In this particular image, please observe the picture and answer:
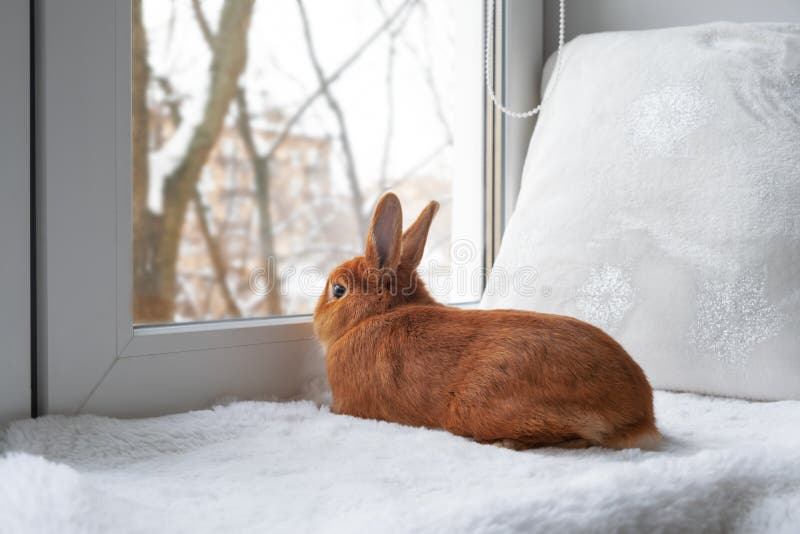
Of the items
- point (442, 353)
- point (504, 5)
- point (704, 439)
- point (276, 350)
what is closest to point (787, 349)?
point (704, 439)

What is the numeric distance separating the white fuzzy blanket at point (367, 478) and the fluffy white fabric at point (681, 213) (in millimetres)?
97

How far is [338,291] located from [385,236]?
92 mm

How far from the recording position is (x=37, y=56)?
2.28ft

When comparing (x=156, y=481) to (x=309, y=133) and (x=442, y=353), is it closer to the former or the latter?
(x=442, y=353)

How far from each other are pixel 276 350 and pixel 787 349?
0.63 metres

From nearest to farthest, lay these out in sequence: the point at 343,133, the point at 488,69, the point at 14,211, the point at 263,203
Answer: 1. the point at 14,211
2. the point at 263,203
3. the point at 343,133
4. the point at 488,69

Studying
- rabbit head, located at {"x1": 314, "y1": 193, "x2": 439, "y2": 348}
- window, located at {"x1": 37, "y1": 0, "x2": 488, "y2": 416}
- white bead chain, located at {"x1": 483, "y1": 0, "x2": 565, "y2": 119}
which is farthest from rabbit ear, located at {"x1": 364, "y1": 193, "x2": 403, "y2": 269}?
white bead chain, located at {"x1": 483, "y1": 0, "x2": 565, "y2": 119}

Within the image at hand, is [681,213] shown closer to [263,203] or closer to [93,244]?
[263,203]

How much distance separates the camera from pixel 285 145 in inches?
38.4

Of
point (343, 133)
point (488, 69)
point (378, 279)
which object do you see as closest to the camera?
point (378, 279)

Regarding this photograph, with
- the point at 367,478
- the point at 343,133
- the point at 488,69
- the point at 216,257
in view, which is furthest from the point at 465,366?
the point at 488,69

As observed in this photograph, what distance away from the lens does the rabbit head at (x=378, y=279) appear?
816mm

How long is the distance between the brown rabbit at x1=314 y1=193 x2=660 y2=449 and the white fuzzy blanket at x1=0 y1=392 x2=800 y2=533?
2cm

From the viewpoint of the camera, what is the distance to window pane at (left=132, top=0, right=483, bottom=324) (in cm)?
84
